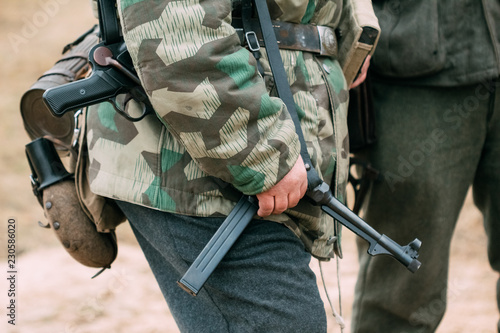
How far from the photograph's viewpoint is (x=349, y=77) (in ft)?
4.99

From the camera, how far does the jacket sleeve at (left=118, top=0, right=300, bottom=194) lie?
1.08 metres

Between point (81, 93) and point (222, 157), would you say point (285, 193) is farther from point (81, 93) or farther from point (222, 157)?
point (81, 93)

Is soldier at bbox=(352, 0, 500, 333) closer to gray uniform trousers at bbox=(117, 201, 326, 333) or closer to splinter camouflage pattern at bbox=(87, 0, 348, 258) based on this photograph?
splinter camouflage pattern at bbox=(87, 0, 348, 258)

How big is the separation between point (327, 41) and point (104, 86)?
1.69 feet

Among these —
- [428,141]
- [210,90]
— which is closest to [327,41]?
[210,90]

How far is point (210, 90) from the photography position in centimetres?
110

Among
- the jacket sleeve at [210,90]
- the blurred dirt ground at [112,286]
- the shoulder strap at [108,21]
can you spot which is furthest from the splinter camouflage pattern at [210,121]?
the blurred dirt ground at [112,286]

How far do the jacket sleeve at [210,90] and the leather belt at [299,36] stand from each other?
12 cm

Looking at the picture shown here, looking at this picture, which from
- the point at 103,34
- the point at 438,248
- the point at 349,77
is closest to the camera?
the point at 103,34

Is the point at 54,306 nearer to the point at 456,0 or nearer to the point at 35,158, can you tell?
the point at 35,158

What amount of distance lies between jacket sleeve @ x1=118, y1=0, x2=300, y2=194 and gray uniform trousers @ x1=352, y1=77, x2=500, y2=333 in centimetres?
89

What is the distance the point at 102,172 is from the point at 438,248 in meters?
1.23

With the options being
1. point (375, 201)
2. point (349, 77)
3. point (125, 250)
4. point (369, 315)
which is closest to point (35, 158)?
point (349, 77)

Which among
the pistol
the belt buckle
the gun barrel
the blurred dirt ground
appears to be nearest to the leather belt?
the belt buckle
